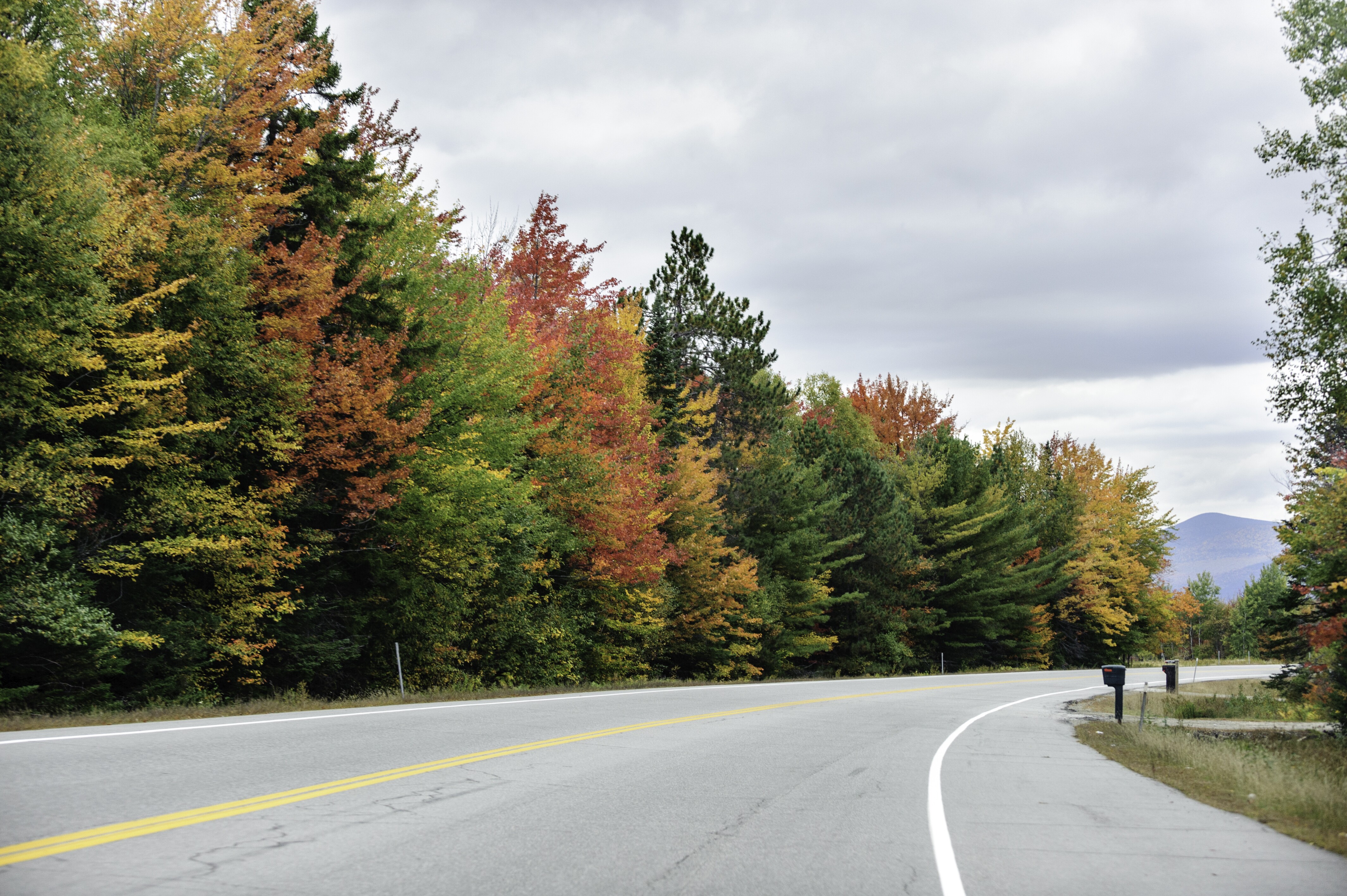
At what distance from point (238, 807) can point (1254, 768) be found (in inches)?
425

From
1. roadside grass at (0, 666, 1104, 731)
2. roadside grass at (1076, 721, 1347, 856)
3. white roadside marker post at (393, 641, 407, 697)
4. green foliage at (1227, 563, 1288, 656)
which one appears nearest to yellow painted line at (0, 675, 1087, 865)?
roadside grass at (0, 666, 1104, 731)

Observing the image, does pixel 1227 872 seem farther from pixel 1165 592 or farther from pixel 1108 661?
pixel 1165 592

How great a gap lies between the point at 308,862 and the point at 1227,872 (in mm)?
5458

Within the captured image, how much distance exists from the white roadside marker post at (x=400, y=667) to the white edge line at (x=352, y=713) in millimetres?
2021

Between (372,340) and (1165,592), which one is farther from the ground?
(372,340)

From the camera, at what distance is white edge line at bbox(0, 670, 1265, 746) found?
30.7 ft

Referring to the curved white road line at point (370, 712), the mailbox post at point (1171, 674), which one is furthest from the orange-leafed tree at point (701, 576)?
the mailbox post at point (1171, 674)

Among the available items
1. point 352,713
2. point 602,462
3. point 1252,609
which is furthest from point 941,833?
point 1252,609

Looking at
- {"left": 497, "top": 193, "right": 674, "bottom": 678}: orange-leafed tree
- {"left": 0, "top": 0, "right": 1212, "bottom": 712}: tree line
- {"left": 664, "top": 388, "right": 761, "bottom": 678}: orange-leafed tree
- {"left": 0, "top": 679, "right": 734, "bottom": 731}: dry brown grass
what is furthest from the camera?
{"left": 664, "top": 388, "right": 761, "bottom": 678}: orange-leafed tree

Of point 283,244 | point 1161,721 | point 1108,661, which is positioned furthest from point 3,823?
point 1108,661

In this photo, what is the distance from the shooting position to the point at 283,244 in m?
19.7

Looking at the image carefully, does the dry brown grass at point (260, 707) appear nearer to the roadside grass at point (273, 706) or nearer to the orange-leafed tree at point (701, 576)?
the roadside grass at point (273, 706)

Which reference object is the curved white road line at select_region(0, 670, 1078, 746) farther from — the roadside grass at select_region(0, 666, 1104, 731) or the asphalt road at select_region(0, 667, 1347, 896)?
the roadside grass at select_region(0, 666, 1104, 731)

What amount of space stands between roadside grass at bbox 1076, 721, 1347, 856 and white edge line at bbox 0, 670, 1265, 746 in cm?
432
